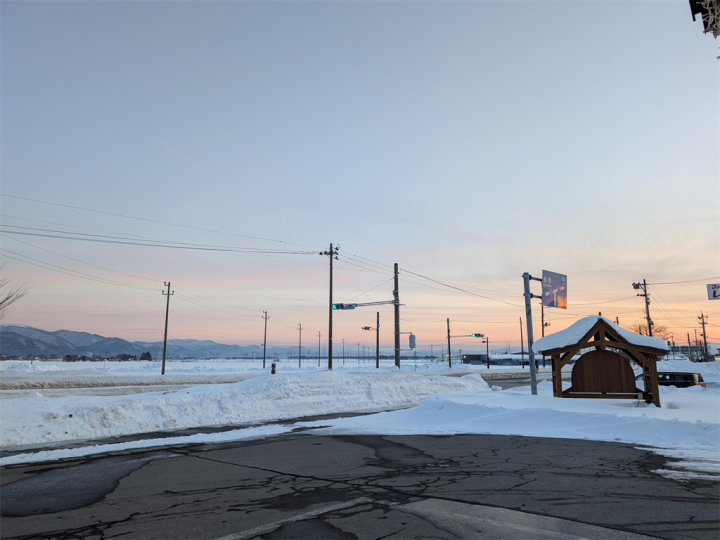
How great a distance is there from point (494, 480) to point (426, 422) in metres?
7.93

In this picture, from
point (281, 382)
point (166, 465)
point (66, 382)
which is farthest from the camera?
point (66, 382)

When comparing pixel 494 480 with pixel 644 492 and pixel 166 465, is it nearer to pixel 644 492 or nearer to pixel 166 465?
pixel 644 492

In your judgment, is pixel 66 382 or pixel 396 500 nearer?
pixel 396 500

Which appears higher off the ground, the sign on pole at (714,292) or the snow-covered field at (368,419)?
the sign on pole at (714,292)

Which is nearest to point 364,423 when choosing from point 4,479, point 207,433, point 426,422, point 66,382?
point 426,422

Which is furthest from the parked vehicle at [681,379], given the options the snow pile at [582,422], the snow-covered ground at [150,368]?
the snow-covered ground at [150,368]

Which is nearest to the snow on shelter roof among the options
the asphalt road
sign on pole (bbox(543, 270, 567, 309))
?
sign on pole (bbox(543, 270, 567, 309))

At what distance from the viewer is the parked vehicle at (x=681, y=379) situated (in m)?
26.6

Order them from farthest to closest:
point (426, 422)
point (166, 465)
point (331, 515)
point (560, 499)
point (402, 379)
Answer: point (402, 379) → point (426, 422) → point (166, 465) → point (560, 499) → point (331, 515)

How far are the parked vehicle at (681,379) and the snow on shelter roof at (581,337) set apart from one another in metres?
11.0

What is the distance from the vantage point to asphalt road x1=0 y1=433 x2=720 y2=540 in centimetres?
542

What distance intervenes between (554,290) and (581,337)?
9.51 meters

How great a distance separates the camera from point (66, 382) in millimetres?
35250

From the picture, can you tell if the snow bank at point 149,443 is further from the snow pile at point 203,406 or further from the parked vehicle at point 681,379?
the parked vehicle at point 681,379
